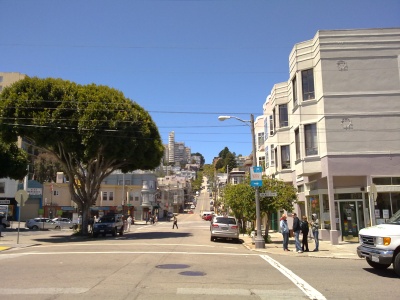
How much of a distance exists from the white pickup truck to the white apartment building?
10.6 m

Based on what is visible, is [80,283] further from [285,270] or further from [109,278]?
[285,270]

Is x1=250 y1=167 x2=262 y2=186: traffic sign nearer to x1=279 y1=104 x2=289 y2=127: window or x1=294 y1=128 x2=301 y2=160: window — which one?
x1=294 y1=128 x2=301 y2=160: window

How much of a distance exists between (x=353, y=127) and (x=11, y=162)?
1437 inches

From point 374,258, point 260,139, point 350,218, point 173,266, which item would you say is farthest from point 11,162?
point 374,258

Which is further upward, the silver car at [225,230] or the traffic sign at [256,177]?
the traffic sign at [256,177]

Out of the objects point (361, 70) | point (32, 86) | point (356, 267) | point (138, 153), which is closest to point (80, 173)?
point (138, 153)

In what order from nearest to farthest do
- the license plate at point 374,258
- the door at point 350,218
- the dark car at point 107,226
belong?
the license plate at point 374,258, the door at point 350,218, the dark car at point 107,226

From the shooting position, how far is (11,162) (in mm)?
43906

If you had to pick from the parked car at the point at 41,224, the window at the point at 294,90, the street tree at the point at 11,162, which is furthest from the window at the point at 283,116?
the parked car at the point at 41,224

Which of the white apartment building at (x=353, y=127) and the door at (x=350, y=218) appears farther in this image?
the door at (x=350, y=218)

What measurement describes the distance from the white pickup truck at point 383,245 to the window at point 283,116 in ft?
69.7

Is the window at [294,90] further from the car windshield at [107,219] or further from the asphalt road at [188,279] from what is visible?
the car windshield at [107,219]

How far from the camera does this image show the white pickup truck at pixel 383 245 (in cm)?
1121

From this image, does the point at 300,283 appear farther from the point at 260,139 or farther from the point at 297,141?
the point at 260,139
